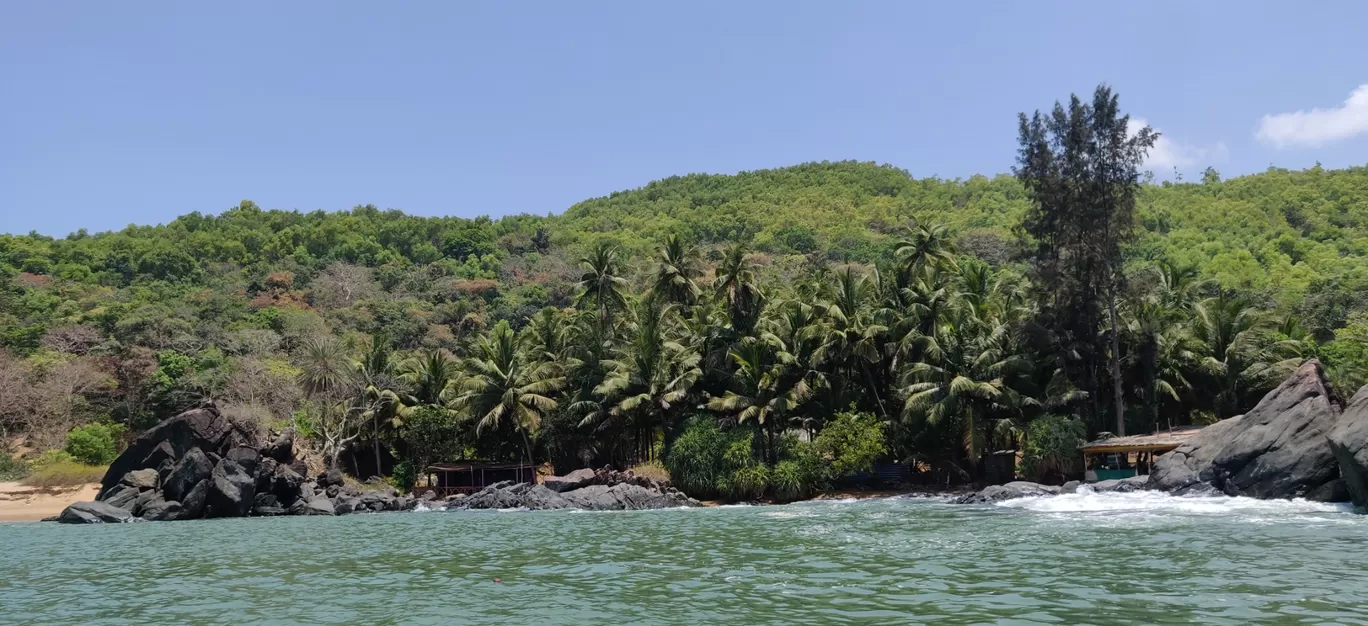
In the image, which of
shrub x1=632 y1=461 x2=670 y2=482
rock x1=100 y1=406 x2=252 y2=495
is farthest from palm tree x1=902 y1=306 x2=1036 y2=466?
rock x1=100 y1=406 x2=252 y2=495

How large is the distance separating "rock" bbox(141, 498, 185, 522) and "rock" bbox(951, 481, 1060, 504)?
28.9 m

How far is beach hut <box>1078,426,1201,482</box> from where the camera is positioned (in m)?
32.5

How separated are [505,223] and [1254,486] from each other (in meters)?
105

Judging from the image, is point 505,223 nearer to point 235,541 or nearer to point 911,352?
point 911,352

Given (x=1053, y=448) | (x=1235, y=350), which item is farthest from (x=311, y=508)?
(x=1235, y=350)

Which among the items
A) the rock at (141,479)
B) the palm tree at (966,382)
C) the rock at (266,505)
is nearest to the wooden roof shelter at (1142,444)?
the palm tree at (966,382)

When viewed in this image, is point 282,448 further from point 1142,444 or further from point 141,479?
point 1142,444

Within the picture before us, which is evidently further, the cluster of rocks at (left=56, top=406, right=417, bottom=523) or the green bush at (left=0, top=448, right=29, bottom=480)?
the green bush at (left=0, top=448, right=29, bottom=480)

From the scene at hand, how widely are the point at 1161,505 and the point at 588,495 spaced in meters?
21.1

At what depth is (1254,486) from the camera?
2641 centimetres

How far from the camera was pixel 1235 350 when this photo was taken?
38219mm

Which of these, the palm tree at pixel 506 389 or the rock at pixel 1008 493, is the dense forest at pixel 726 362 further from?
the rock at pixel 1008 493

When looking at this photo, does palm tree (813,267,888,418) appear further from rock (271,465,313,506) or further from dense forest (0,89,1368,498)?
rock (271,465,313,506)

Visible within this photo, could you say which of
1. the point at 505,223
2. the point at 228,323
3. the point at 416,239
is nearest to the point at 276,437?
the point at 228,323
